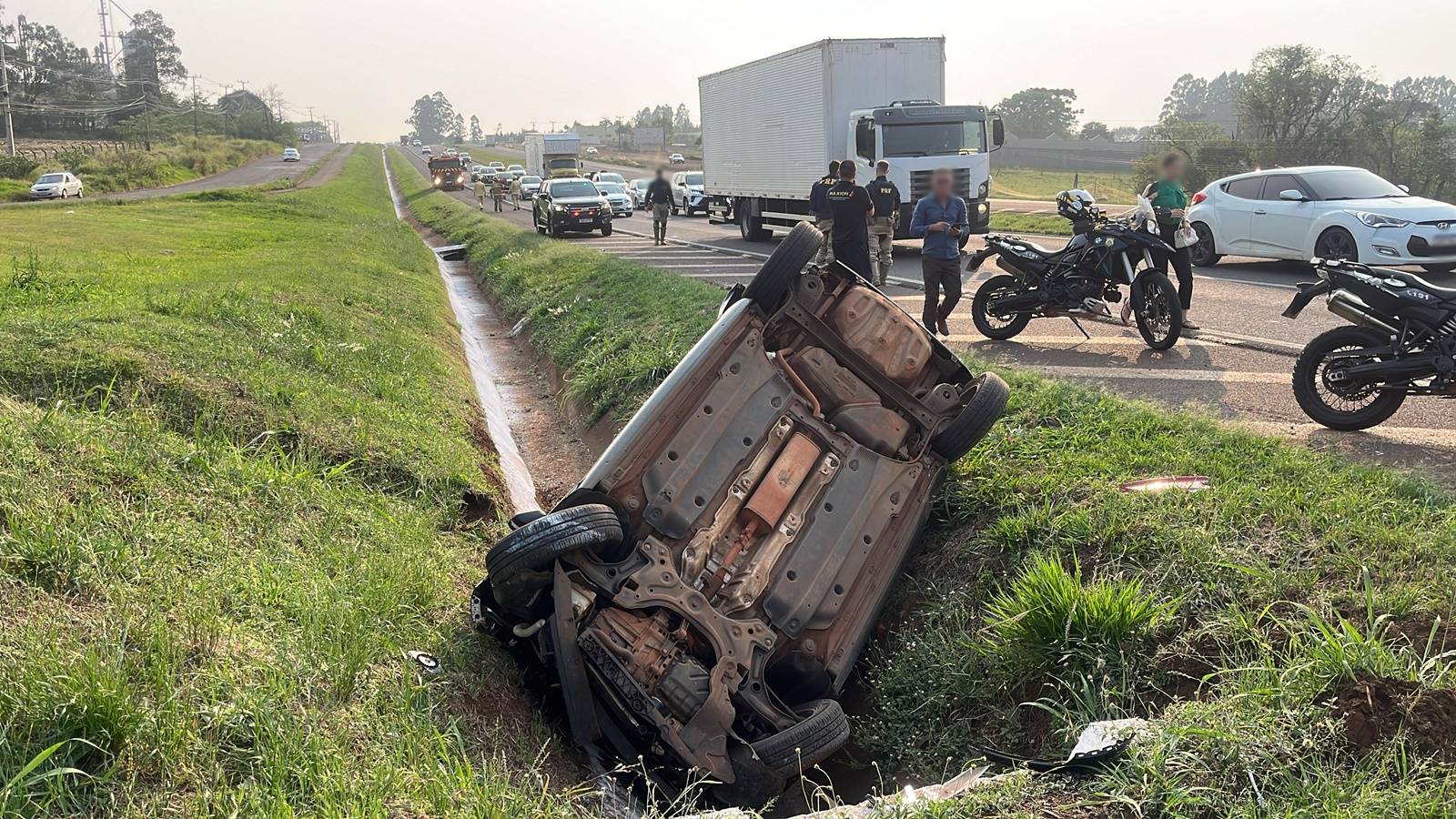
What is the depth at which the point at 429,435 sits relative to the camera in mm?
7285

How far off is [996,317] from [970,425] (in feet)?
18.4

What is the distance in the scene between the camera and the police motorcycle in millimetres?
9586

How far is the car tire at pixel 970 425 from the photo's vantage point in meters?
5.14

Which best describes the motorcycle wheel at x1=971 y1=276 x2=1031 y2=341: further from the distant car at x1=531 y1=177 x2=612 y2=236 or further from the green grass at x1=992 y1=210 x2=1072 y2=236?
the distant car at x1=531 y1=177 x2=612 y2=236

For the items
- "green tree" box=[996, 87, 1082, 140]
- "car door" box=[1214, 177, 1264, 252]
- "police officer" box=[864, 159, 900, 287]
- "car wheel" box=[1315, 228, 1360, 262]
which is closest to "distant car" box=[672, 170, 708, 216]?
"car door" box=[1214, 177, 1264, 252]

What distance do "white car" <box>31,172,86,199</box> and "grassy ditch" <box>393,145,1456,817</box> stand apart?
47.5m

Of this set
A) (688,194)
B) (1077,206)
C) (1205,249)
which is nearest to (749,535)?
(1077,206)

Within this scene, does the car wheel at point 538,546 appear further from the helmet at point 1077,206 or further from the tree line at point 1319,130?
the tree line at point 1319,130

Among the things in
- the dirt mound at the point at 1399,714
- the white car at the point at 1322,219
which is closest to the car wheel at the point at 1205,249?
the white car at the point at 1322,219

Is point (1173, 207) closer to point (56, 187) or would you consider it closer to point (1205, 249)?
point (1205, 249)

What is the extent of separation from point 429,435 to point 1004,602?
4515mm

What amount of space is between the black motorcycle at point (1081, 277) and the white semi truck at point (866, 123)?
9240mm

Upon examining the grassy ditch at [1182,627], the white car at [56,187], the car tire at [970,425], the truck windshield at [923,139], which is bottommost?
the grassy ditch at [1182,627]

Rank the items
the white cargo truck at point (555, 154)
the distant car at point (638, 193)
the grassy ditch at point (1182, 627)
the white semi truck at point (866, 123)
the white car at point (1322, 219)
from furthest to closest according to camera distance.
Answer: the white cargo truck at point (555, 154) < the distant car at point (638, 193) < the white semi truck at point (866, 123) < the white car at point (1322, 219) < the grassy ditch at point (1182, 627)
